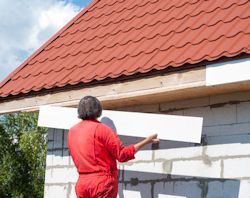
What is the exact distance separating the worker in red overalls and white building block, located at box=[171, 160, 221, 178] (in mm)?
751

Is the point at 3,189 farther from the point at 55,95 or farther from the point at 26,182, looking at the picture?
the point at 55,95

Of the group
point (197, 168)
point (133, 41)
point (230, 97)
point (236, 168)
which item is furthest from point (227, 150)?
point (133, 41)

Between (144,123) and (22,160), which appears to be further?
(22,160)

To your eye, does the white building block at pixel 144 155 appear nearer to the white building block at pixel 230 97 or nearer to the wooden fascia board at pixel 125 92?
the wooden fascia board at pixel 125 92

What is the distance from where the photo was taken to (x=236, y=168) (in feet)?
15.1

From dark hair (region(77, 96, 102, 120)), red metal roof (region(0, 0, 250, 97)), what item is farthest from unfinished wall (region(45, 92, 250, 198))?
dark hair (region(77, 96, 102, 120))

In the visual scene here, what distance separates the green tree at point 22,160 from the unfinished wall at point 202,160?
10812mm

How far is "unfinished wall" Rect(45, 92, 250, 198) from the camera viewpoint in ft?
15.1

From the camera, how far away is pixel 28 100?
5859mm

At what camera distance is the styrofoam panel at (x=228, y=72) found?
14.1 feet

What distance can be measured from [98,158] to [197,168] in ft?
3.25

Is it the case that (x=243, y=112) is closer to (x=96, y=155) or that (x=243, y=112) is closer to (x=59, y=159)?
(x=96, y=155)

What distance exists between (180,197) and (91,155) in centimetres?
105

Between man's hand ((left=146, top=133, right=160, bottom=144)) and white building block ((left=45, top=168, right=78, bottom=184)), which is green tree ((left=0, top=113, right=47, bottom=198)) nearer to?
white building block ((left=45, top=168, right=78, bottom=184))
